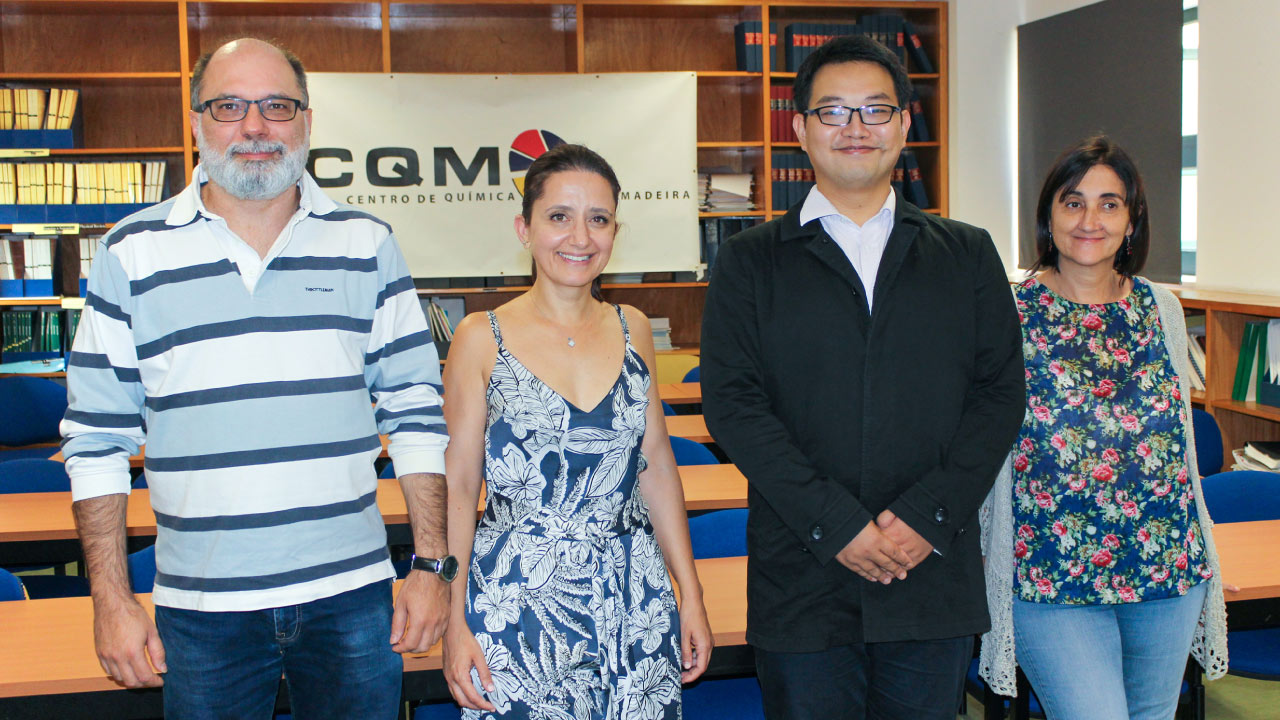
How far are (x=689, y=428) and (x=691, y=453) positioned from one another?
1.65ft

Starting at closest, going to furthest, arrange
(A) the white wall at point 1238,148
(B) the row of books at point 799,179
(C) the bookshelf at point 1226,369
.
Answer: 1. (C) the bookshelf at point 1226,369
2. (A) the white wall at point 1238,148
3. (B) the row of books at point 799,179

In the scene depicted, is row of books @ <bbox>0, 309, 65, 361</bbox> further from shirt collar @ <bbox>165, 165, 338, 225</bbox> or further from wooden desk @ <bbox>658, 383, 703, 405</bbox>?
shirt collar @ <bbox>165, 165, 338, 225</bbox>

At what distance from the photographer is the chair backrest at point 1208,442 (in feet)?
12.5

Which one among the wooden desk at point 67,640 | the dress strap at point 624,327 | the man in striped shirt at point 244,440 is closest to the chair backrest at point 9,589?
the wooden desk at point 67,640

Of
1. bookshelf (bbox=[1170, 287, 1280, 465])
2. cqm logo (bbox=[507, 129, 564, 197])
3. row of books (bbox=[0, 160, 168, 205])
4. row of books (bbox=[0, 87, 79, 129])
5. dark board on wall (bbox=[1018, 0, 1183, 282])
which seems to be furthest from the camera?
cqm logo (bbox=[507, 129, 564, 197])

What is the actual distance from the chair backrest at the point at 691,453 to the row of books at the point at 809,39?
3.21 metres

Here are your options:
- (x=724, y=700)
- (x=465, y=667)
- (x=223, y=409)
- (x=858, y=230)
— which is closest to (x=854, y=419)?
(x=858, y=230)

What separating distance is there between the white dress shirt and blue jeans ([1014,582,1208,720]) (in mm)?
709

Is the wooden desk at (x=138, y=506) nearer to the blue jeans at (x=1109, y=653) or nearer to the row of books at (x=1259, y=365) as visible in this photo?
the blue jeans at (x=1109, y=653)

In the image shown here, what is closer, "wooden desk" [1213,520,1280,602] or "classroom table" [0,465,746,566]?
"wooden desk" [1213,520,1280,602]

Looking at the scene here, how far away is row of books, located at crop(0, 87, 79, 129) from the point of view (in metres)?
5.53

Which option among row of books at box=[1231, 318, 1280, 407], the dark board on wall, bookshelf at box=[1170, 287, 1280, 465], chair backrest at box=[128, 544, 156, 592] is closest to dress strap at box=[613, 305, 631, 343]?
chair backrest at box=[128, 544, 156, 592]

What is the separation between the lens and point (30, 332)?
581 centimetres

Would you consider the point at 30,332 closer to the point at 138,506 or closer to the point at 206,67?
the point at 138,506
